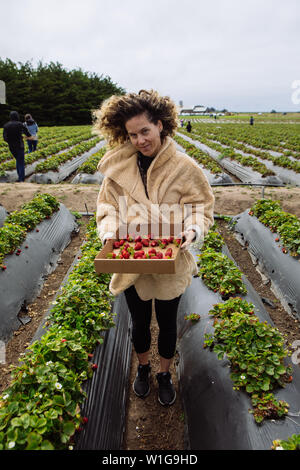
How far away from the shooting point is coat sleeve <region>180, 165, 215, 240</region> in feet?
5.99

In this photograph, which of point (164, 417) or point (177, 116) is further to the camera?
point (164, 417)

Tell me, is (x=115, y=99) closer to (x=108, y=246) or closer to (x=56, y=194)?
(x=108, y=246)

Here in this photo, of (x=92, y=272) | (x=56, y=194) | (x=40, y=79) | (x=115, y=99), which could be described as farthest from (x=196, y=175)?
(x=40, y=79)

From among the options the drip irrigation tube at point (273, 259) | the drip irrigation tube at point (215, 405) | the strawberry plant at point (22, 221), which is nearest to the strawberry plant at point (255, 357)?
the drip irrigation tube at point (215, 405)

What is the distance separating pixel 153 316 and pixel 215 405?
1.95 metres

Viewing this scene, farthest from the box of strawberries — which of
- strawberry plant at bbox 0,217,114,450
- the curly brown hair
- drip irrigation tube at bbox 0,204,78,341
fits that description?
drip irrigation tube at bbox 0,204,78,341

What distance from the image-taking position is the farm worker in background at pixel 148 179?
175 centimetres

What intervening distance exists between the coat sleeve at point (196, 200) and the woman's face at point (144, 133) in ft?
0.95

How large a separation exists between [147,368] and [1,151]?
586 inches

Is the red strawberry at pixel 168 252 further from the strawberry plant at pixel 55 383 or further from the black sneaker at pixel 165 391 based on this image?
the black sneaker at pixel 165 391

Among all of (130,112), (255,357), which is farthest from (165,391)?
(130,112)

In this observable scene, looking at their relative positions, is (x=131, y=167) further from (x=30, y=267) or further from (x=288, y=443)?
(x=30, y=267)

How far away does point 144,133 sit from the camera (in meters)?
1.75

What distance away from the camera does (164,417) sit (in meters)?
2.60
